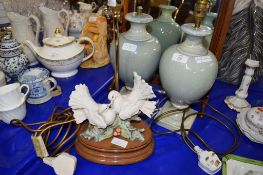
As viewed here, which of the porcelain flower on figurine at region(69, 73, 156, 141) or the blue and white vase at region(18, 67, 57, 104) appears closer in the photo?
the porcelain flower on figurine at region(69, 73, 156, 141)

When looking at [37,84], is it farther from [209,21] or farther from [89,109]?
[209,21]

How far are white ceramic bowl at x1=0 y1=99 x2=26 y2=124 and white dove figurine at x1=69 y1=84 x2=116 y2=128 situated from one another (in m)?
0.25

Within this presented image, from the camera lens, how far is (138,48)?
0.94 m

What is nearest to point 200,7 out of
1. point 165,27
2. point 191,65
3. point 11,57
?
point 191,65

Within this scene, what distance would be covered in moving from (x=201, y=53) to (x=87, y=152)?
55 cm

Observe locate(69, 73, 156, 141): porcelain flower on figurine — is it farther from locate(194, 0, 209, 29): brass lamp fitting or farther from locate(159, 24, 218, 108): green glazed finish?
locate(194, 0, 209, 29): brass lamp fitting

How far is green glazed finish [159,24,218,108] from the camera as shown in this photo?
831 mm

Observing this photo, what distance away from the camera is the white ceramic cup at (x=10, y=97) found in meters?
0.77

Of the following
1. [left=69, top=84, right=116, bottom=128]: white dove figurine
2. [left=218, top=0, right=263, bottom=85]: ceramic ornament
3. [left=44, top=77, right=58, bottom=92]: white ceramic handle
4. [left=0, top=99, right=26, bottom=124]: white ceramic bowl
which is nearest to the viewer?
[left=69, top=84, right=116, bottom=128]: white dove figurine

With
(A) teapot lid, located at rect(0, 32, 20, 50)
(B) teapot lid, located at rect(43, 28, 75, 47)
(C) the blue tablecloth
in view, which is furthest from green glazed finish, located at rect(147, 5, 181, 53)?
(A) teapot lid, located at rect(0, 32, 20, 50)

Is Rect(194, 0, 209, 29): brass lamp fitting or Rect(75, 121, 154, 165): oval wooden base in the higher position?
Rect(194, 0, 209, 29): brass lamp fitting

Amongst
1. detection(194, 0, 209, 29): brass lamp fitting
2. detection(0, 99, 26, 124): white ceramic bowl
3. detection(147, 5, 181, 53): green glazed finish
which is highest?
detection(194, 0, 209, 29): brass lamp fitting

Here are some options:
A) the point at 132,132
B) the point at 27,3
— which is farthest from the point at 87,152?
the point at 27,3

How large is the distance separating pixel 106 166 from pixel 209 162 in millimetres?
358
